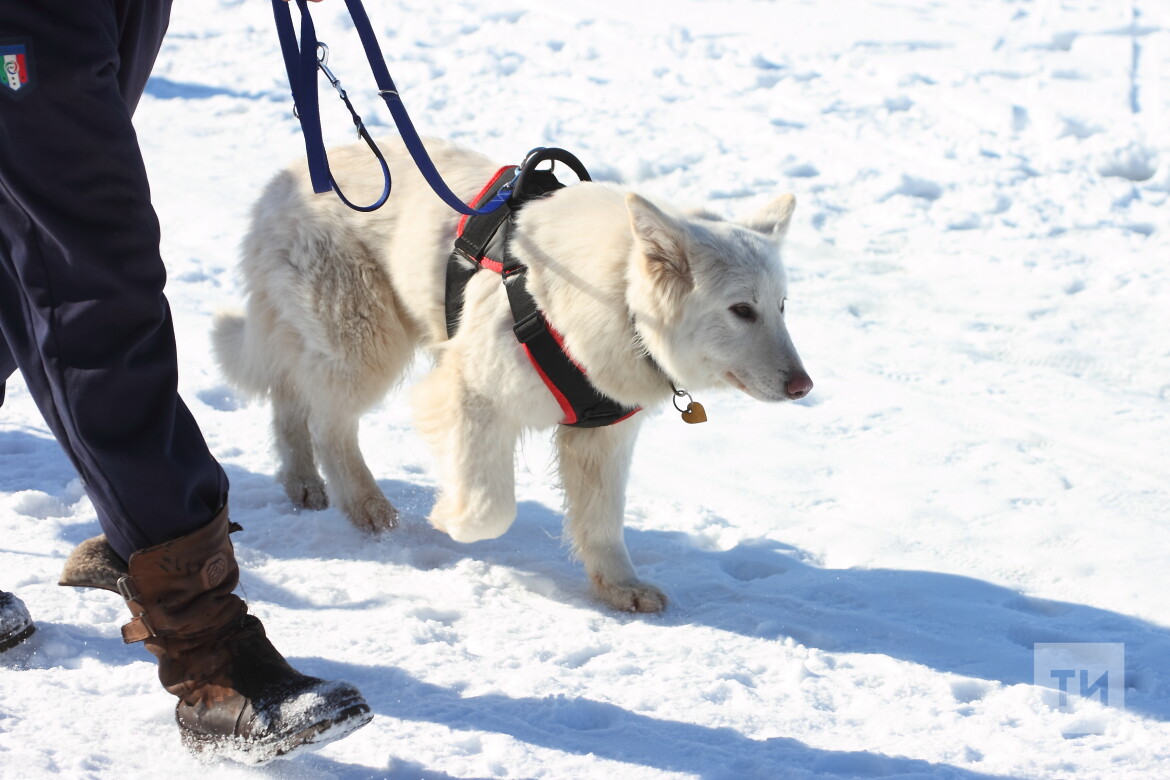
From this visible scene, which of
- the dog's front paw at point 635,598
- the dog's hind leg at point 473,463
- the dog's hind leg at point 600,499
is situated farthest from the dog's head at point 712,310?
the dog's front paw at point 635,598

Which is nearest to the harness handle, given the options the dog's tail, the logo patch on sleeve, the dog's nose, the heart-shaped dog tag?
the heart-shaped dog tag

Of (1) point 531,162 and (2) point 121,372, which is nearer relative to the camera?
(2) point 121,372

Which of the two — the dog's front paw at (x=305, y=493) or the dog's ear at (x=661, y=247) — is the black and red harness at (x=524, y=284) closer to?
the dog's ear at (x=661, y=247)

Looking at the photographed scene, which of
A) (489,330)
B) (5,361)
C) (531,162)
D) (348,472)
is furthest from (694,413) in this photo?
(5,361)

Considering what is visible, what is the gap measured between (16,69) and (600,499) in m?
2.28

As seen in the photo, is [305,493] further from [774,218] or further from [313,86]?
[774,218]

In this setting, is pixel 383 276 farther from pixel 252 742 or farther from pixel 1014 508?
pixel 1014 508

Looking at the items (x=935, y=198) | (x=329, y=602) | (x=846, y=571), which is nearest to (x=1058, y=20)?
(x=935, y=198)

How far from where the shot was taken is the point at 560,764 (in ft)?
7.31

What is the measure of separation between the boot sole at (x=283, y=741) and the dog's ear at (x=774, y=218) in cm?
212

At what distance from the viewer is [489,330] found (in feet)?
10.6

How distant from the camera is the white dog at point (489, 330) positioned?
304 centimetres

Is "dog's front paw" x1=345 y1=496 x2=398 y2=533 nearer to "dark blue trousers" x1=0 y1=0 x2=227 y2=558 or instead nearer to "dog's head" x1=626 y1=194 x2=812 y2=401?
"dog's head" x1=626 y1=194 x2=812 y2=401

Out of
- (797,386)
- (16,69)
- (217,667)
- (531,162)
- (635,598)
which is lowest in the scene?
(635,598)
